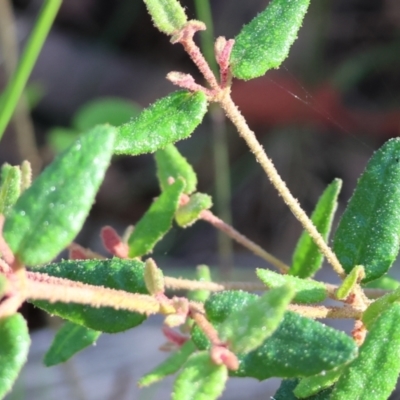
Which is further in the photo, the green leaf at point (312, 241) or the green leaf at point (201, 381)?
the green leaf at point (312, 241)

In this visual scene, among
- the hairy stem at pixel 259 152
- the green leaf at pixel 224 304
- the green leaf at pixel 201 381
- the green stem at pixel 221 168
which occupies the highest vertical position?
the green stem at pixel 221 168

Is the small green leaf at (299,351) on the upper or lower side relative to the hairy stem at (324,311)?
lower

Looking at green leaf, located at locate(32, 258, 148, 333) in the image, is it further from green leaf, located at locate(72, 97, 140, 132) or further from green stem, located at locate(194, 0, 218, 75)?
green leaf, located at locate(72, 97, 140, 132)

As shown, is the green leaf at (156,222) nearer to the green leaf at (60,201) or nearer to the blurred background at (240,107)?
the green leaf at (60,201)

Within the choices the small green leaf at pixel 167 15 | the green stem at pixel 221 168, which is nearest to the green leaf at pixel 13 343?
the small green leaf at pixel 167 15

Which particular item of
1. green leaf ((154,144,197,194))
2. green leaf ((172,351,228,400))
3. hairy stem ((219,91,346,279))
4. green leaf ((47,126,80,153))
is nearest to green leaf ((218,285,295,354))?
green leaf ((172,351,228,400))

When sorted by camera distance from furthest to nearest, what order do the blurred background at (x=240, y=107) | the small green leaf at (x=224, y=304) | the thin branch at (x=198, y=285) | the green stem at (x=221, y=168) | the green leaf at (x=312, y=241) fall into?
the blurred background at (x=240, y=107), the green stem at (x=221, y=168), the green leaf at (x=312, y=241), the thin branch at (x=198, y=285), the small green leaf at (x=224, y=304)

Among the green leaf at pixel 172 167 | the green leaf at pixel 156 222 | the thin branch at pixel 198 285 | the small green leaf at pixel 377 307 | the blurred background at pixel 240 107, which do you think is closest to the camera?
the small green leaf at pixel 377 307

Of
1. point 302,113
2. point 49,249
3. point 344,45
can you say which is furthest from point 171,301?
point 344,45
